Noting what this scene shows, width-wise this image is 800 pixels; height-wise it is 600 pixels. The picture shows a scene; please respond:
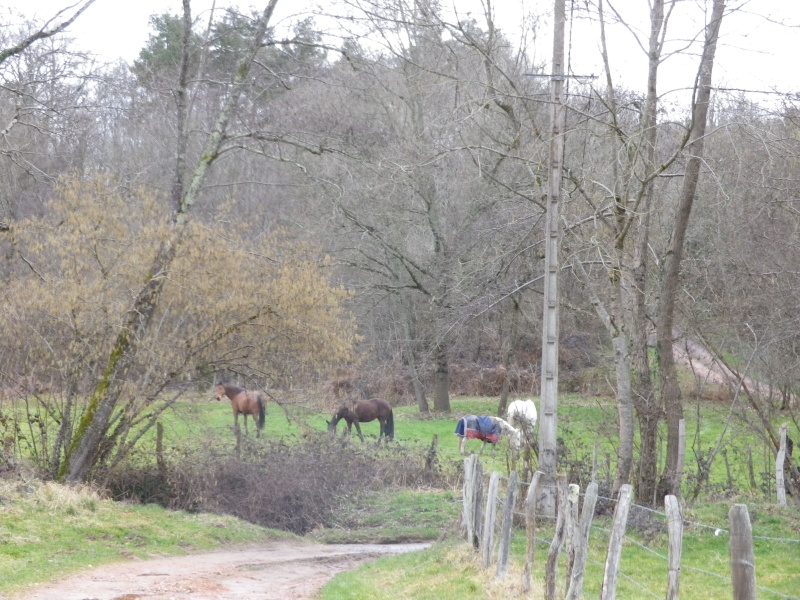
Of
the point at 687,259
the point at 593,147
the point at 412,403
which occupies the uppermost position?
the point at 593,147

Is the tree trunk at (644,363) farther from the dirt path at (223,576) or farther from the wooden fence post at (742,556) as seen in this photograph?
the wooden fence post at (742,556)

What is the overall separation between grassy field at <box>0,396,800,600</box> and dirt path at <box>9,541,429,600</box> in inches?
17.7

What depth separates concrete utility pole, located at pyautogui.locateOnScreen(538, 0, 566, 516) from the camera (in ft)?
44.1

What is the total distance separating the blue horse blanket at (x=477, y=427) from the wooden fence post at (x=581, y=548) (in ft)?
50.5

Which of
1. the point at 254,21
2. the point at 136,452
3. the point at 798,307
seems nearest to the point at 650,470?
the point at 798,307

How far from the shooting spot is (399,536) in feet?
54.2

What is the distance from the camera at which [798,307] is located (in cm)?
1656

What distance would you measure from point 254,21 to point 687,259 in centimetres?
1081

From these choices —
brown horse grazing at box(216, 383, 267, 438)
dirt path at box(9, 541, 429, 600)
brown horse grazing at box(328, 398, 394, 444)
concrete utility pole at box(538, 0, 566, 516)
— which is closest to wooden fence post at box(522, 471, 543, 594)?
dirt path at box(9, 541, 429, 600)

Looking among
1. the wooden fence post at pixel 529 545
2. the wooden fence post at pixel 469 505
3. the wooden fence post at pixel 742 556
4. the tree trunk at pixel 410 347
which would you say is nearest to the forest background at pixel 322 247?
the wooden fence post at pixel 469 505

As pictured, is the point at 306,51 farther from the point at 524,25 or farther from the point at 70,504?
the point at 70,504

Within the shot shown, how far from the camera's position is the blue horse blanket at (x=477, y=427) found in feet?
78.0

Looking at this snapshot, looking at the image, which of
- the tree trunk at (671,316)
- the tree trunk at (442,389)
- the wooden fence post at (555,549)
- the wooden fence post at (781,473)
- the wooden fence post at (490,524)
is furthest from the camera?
the tree trunk at (442,389)

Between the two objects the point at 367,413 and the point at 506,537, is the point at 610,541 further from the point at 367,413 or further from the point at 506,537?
the point at 367,413
